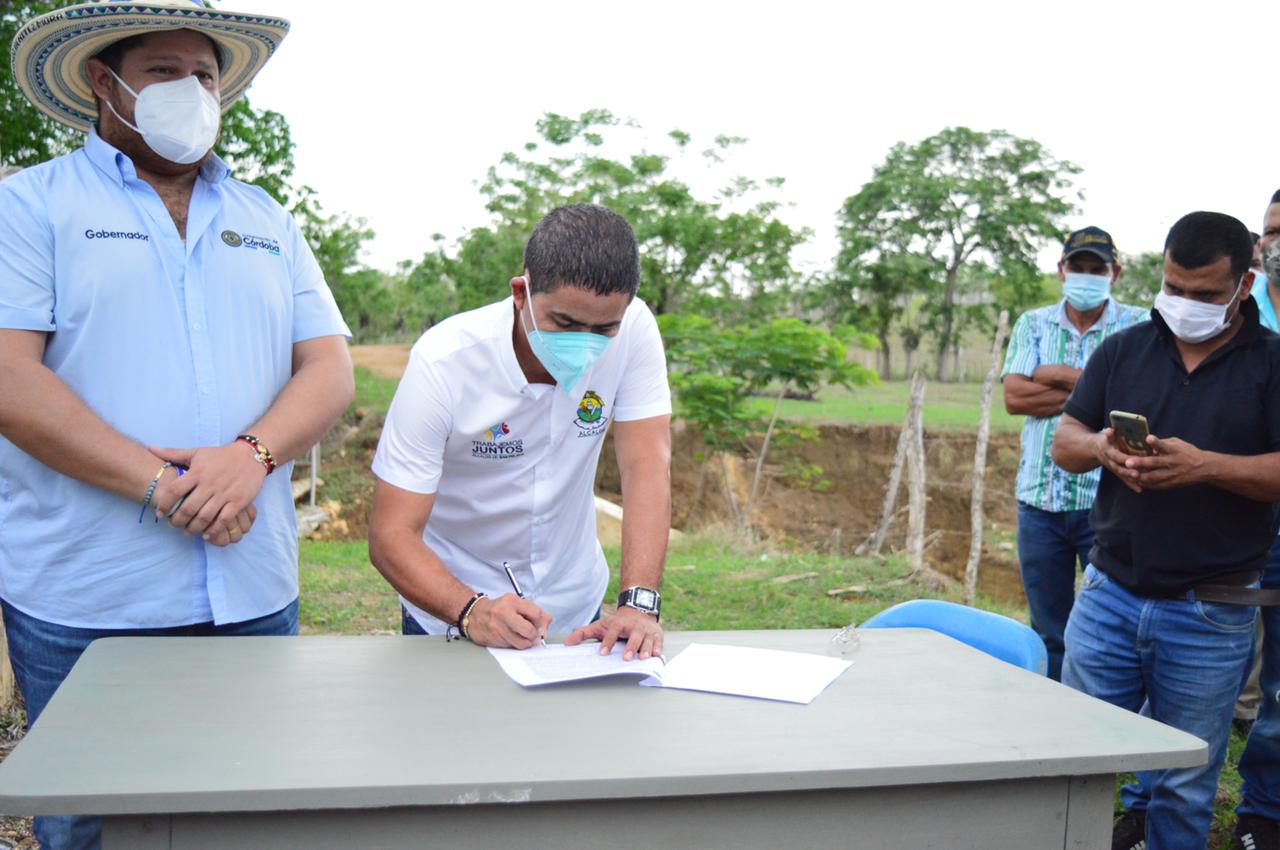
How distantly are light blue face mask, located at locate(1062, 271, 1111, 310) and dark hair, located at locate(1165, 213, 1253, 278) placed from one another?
48.3 inches

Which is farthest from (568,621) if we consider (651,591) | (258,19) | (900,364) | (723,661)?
(900,364)

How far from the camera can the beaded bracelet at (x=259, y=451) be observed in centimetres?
231

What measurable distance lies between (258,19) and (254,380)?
2.76 ft

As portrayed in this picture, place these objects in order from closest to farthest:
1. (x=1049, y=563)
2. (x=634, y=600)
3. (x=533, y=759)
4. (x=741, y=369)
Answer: (x=533, y=759) < (x=634, y=600) < (x=1049, y=563) < (x=741, y=369)

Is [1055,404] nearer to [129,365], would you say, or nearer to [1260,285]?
[1260,285]

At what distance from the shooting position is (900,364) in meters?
32.1

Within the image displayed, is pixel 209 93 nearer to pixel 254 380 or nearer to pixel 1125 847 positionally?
pixel 254 380

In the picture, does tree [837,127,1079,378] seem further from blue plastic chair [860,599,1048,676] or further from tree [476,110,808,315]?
blue plastic chair [860,599,1048,676]

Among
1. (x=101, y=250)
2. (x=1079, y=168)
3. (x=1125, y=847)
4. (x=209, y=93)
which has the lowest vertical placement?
(x=1125, y=847)

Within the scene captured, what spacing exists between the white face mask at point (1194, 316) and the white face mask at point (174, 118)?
2468 millimetres

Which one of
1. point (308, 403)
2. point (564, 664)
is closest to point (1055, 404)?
point (564, 664)

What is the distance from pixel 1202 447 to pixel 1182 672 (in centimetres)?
60

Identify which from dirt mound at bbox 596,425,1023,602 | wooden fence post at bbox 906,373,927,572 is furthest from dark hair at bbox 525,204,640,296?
dirt mound at bbox 596,425,1023,602

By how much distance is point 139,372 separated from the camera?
228cm
